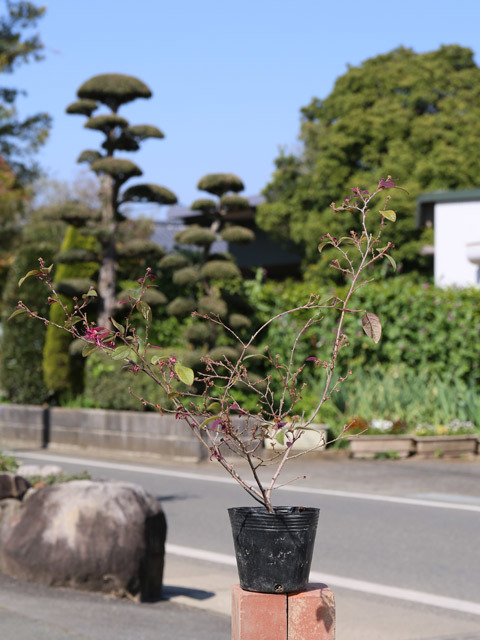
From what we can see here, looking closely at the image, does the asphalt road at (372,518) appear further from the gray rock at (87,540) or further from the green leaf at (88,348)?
the green leaf at (88,348)

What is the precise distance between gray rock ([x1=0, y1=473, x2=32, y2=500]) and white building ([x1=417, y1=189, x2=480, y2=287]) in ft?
54.6

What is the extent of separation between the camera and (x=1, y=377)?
20812 millimetres

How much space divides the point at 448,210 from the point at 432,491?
39.5 feet

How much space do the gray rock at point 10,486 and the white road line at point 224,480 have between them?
4482mm

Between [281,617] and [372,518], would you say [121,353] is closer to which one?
[281,617]

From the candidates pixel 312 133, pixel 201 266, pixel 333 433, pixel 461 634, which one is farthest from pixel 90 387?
pixel 312 133

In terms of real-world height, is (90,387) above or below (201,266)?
below

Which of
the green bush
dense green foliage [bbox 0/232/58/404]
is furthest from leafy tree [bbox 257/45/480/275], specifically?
the green bush

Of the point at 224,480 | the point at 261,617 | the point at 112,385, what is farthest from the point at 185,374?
the point at 112,385

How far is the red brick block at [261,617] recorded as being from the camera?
357 centimetres

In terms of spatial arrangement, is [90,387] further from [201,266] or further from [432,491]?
[432,491]

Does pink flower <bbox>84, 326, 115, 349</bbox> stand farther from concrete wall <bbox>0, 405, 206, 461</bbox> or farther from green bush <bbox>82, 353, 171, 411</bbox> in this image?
green bush <bbox>82, 353, 171, 411</bbox>

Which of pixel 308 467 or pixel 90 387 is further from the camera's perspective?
pixel 90 387

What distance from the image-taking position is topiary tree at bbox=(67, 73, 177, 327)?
18719mm
